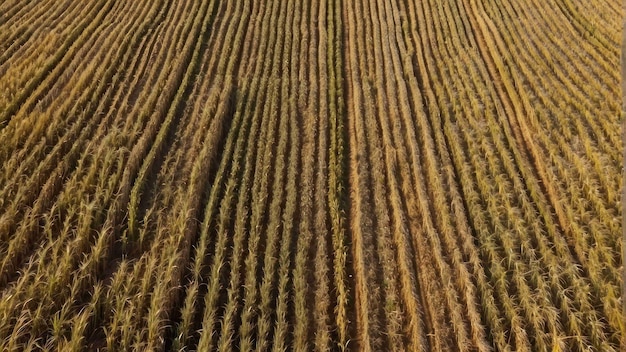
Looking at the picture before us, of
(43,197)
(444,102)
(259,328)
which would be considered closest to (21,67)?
(43,197)

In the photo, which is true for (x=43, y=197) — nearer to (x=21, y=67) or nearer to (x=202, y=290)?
(x=202, y=290)

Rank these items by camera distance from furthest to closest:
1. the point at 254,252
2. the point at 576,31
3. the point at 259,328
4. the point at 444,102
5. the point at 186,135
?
the point at 576,31, the point at 444,102, the point at 186,135, the point at 254,252, the point at 259,328

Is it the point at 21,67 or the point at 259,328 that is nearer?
the point at 259,328

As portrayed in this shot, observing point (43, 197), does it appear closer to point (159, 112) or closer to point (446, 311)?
point (159, 112)

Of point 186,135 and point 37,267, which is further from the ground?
point 37,267

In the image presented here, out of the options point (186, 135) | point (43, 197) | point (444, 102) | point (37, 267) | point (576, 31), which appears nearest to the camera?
point (37, 267)

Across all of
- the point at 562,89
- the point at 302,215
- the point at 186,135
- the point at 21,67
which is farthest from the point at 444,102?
the point at 21,67
